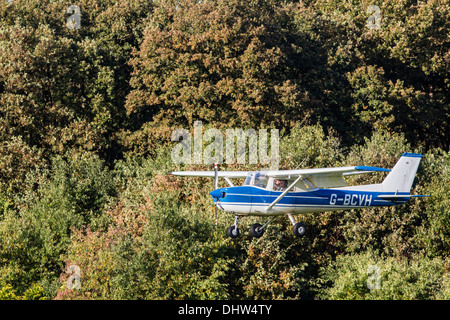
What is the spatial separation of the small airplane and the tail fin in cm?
35

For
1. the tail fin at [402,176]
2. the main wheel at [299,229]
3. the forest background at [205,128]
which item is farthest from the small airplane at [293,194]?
the forest background at [205,128]

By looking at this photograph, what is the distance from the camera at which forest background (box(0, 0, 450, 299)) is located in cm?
3612

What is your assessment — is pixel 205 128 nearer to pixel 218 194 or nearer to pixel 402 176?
pixel 402 176

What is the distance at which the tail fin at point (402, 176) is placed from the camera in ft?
93.5

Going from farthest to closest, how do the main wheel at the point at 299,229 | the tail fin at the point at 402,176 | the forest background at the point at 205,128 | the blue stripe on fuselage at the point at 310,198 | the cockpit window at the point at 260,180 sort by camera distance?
the forest background at the point at 205,128 → the tail fin at the point at 402,176 → the main wheel at the point at 299,229 → the cockpit window at the point at 260,180 → the blue stripe on fuselage at the point at 310,198

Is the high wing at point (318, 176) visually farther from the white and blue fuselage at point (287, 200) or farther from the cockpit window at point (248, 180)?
the cockpit window at point (248, 180)

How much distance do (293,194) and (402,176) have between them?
582cm

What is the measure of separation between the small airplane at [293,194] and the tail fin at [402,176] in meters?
0.35

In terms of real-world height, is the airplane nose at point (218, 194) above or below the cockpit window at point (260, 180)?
below

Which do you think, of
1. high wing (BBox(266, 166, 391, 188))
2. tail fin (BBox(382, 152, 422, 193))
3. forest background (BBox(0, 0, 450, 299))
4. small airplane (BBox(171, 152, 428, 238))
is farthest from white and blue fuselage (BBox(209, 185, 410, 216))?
forest background (BBox(0, 0, 450, 299))

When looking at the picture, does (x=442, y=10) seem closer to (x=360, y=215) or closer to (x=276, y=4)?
(x=276, y=4)

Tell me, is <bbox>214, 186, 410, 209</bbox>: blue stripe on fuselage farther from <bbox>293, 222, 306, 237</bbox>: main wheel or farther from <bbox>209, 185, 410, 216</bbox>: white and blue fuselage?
<bbox>293, 222, 306, 237</bbox>: main wheel
